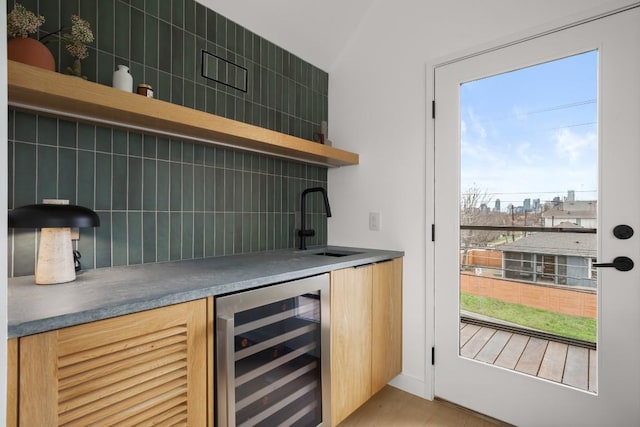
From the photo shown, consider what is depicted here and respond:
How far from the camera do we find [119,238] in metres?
1.46

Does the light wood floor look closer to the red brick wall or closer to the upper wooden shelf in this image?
the red brick wall

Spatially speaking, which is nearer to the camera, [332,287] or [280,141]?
[332,287]

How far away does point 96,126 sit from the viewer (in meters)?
1.41

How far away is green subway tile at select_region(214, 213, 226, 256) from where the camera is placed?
184 centimetres

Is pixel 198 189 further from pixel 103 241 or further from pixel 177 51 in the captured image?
pixel 177 51

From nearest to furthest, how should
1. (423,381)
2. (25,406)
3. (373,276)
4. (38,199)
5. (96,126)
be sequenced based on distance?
(25,406)
(38,199)
(96,126)
(373,276)
(423,381)

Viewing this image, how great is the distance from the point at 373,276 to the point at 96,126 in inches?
60.2

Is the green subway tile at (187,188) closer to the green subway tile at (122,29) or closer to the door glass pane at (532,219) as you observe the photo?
the green subway tile at (122,29)

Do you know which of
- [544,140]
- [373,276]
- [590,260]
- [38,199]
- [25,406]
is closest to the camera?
[25,406]

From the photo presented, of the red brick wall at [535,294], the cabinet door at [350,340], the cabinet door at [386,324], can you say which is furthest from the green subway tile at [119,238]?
the red brick wall at [535,294]

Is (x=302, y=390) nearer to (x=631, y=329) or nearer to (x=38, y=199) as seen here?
(x=38, y=199)

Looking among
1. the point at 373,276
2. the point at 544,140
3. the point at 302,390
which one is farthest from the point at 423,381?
the point at 544,140

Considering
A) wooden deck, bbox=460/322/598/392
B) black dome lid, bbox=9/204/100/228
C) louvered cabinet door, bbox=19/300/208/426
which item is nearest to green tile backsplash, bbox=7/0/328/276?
black dome lid, bbox=9/204/100/228

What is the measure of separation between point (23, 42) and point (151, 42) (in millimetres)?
579
